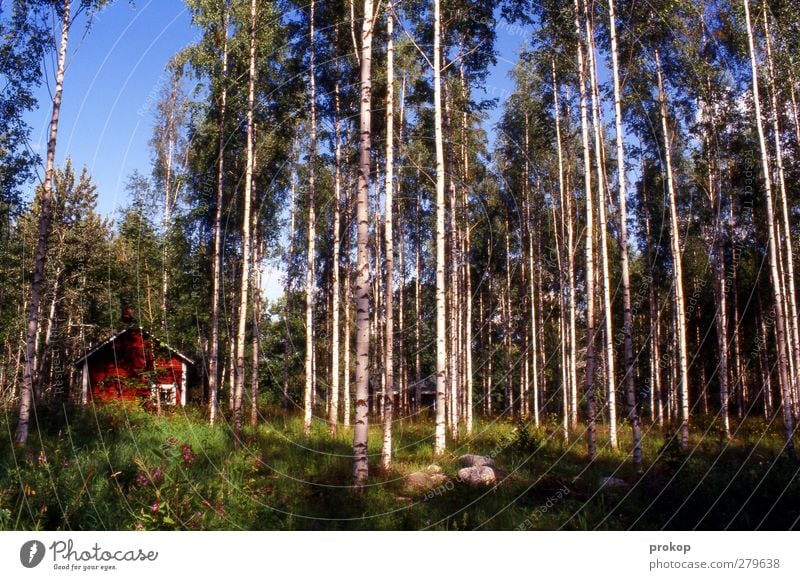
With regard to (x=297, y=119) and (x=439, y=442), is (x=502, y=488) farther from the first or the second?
(x=297, y=119)

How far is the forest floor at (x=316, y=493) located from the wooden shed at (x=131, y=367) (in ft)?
22.0

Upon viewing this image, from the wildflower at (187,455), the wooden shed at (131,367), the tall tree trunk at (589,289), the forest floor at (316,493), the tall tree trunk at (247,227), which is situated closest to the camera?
the forest floor at (316,493)

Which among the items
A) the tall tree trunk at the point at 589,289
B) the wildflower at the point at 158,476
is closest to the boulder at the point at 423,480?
the wildflower at the point at 158,476

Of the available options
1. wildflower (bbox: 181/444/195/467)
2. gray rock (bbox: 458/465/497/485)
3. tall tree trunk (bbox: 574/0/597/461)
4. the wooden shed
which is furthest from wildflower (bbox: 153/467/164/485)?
the wooden shed

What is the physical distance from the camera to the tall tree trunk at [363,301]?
895 centimetres

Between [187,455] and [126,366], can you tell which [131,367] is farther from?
[187,455]

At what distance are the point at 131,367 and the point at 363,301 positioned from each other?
16.3 meters

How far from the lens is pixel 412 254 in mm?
29891

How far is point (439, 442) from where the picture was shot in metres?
12.4

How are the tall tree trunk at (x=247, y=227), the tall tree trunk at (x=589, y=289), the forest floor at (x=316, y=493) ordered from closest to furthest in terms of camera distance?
the forest floor at (x=316, y=493)
the tall tree trunk at (x=589, y=289)
the tall tree trunk at (x=247, y=227)

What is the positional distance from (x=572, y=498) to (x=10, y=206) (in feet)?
51.4
